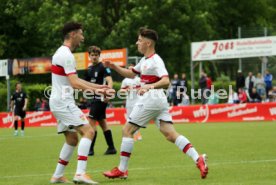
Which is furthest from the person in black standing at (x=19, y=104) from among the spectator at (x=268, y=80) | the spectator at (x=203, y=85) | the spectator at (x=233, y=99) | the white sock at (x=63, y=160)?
the white sock at (x=63, y=160)

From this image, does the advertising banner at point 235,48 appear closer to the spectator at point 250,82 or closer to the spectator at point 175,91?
the spectator at point 250,82

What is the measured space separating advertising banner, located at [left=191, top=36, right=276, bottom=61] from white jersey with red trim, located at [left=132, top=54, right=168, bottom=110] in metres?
23.5

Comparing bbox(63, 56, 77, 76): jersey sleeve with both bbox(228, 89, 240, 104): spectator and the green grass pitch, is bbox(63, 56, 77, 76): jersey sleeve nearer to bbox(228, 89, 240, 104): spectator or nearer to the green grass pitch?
the green grass pitch

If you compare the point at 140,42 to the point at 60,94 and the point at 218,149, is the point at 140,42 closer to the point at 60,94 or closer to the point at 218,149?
the point at 60,94

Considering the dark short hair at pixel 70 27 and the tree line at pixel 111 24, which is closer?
the dark short hair at pixel 70 27

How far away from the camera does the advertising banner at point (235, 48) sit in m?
33.4

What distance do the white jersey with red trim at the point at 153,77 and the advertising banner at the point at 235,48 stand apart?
23.5 meters

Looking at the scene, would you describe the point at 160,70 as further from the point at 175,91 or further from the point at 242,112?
the point at 175,91

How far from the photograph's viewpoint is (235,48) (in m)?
34.3

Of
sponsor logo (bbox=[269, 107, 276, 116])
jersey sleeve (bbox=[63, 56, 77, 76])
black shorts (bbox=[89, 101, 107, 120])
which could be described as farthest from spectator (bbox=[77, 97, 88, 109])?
jersey sleeve (bbox=[63, 56, 77, 76])

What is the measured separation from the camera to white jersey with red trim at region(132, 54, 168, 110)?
10453 mm

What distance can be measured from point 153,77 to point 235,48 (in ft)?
79.7

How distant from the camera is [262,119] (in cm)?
3039

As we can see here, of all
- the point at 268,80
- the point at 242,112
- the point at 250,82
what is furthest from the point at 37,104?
the point at 268,80
